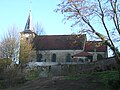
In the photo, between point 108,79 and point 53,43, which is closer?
point 108,79

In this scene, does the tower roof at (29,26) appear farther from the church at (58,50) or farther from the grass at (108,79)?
the grass at (108,79)

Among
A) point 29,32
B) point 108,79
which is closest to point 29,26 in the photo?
point 29,32

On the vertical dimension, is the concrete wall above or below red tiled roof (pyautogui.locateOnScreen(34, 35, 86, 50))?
below

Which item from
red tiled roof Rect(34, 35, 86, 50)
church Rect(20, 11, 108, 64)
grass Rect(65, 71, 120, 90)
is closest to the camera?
grass Rect(65, 71, 120, 90)

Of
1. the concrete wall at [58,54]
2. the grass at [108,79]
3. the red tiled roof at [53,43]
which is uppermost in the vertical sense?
the red tiled roof at [53,43]

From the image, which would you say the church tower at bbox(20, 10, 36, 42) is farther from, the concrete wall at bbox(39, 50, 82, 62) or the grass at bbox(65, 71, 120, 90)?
the grass at bbox(65, 71, 120, 90)

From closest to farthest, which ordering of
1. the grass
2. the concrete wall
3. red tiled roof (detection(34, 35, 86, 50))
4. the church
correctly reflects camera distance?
the grass
the church
the concrete wall
red tiled roof (detection(34, 35, 86, 50))

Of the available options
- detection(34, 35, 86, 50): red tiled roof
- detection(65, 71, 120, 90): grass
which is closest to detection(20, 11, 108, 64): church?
detection(34, 35, 86, 50): red tiled roof

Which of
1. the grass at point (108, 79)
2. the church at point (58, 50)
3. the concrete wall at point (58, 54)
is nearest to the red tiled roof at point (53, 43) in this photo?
the church at point (58, 50)

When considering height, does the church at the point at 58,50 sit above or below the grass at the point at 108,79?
above

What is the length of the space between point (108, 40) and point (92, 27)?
61.6 inches

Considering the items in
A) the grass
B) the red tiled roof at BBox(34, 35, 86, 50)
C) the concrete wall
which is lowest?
the grass

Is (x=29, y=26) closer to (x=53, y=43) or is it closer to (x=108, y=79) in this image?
(x=53, y=43)

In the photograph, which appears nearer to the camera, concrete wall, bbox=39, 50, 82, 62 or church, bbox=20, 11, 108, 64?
church, bbox=20, 11, 108, 64
